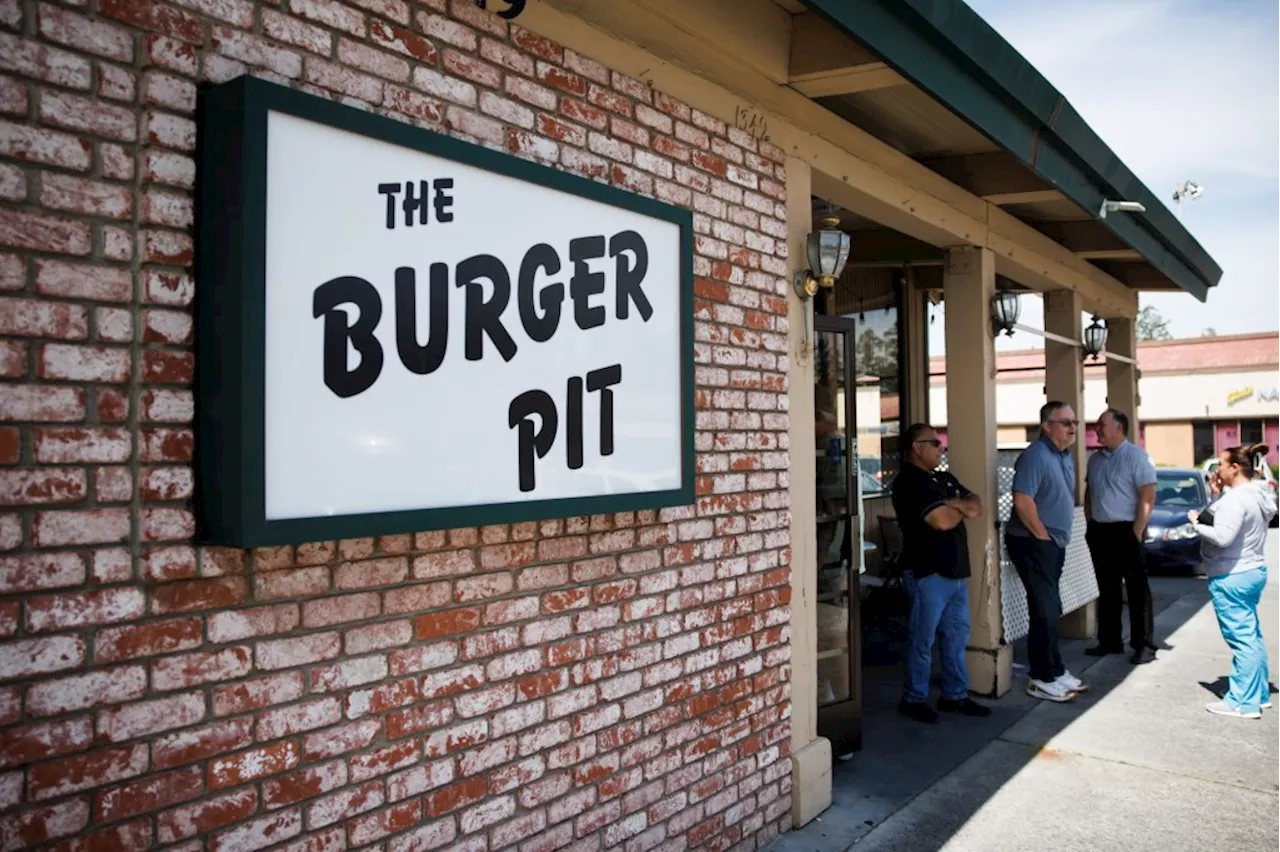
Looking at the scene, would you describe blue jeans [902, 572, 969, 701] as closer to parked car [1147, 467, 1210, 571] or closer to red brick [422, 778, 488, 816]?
red brick [422, 778, 488, 816]

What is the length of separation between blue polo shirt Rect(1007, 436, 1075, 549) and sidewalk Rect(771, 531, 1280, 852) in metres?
1.14

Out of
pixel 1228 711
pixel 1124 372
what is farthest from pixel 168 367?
pixel 1124 372

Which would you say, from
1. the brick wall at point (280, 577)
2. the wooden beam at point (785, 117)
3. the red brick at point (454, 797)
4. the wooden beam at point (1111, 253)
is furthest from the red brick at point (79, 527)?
the wooden beam at point (1111, 253)

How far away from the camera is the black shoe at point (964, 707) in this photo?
5.93 metres

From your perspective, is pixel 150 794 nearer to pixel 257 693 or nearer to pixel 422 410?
pixel 257 693

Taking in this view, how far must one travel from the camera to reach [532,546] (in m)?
2.93

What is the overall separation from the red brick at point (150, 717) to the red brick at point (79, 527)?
356 mm

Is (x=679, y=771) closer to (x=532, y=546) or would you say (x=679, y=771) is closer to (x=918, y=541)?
(x=532, y=546)

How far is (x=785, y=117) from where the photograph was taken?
4.25 meters

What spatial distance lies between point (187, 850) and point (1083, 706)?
5.61m

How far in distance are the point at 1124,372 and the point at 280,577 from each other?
10179 millimetres

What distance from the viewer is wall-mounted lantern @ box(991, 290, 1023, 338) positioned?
259 inches

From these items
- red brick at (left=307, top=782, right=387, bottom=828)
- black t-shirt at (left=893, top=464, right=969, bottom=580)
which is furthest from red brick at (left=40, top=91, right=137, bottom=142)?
black t-shirt at (left=893, top=464, right=969, bottom=580)

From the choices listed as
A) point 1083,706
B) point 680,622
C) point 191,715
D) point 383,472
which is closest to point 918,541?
point 1083,706
